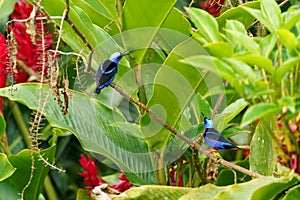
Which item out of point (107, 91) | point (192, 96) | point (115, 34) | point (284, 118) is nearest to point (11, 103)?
point (107, 91)

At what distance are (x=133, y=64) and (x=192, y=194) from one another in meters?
0.37

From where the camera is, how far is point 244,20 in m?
1.38

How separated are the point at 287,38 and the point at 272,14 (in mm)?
98

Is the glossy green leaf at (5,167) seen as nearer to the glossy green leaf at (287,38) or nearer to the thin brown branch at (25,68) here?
the thin brown branch at (25,68)

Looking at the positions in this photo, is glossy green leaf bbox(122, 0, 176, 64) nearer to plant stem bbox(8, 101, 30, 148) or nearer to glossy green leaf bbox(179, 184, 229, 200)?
glossy green leaf bbox(179, 184, 229, 200)

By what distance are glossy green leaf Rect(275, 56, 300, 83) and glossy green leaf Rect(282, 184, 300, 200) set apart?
239 millimetres

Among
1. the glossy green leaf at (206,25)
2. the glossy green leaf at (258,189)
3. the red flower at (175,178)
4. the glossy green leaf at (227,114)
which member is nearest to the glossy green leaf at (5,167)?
the red flower at (175,178)

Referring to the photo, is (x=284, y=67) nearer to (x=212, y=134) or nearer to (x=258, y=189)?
(x=258, y=189)

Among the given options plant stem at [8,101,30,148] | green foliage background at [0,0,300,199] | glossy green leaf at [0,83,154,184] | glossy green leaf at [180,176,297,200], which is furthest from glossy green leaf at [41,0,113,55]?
plant stem at [8,101,30,148]

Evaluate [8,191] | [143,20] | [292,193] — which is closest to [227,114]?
[143,20]

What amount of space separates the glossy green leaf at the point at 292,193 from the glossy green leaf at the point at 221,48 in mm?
279

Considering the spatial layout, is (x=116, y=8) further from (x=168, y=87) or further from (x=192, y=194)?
(x=192, y=194)

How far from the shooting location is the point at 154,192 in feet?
4.05

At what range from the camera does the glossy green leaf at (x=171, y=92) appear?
1.30 meters
